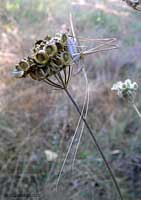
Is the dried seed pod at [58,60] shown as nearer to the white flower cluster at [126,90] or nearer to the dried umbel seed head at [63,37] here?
the dried umbel seed head at [63,37]

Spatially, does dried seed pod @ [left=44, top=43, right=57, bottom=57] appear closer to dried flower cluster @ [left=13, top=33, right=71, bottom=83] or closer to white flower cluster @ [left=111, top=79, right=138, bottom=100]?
dried flower cluster @ [left=13, top=33, right=71, bottom=83]

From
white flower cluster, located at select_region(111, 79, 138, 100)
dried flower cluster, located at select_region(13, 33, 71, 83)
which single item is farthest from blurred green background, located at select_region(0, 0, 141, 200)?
dried flower cluster, located at select_region(13, 33, 71, 83)

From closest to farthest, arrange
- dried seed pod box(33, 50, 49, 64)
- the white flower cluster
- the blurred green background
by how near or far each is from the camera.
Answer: dried seed pod box(33, 50, 49, 64)
the white flower cluster
the blurred green background

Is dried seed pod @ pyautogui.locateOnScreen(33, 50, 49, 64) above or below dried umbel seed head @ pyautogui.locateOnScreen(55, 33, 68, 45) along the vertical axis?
below

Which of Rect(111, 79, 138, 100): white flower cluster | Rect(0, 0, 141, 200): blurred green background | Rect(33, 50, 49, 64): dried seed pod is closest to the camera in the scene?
Rect(33, 50, 49, 64): dried seed pod

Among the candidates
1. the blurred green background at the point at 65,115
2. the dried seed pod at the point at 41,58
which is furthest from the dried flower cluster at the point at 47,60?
the blurred green background at the point at 65,115

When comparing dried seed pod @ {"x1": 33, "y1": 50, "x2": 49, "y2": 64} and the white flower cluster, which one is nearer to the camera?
dried seed pod @ {"x1": 33, "y1": 50, "x2": 49, "y2": 64}

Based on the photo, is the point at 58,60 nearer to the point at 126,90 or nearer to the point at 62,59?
the point at 62,59

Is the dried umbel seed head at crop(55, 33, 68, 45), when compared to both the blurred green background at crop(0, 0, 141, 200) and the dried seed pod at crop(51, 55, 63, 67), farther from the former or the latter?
the blurred green background at crop(0, 0, 141, 200)
